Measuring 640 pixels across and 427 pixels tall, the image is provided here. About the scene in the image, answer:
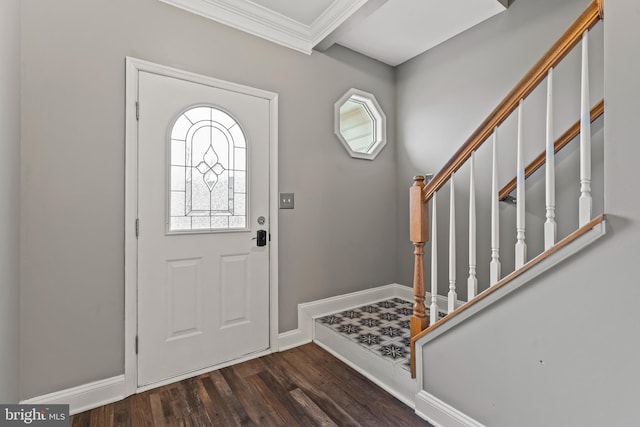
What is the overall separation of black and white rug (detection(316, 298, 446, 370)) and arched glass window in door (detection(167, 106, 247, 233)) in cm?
114

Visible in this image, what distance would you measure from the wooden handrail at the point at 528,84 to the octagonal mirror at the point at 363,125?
1.40 m

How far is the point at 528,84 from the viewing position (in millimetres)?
1341

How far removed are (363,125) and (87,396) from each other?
3039mm

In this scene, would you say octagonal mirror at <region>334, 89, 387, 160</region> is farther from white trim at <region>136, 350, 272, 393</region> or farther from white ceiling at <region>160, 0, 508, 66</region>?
white trim at <region>136, 350, 272, 393</region>

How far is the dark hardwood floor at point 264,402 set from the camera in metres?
1.61

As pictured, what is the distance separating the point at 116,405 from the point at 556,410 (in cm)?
222

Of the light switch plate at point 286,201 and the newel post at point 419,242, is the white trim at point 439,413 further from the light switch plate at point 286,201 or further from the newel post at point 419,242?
the light switch plate at point 286,201

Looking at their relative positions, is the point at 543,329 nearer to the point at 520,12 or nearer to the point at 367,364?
the point at 367,364

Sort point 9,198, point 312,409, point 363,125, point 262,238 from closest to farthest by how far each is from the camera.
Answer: point 9,198, point 312,409, point 262,238, point 363,125

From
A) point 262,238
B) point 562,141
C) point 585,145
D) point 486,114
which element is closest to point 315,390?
point 262,238

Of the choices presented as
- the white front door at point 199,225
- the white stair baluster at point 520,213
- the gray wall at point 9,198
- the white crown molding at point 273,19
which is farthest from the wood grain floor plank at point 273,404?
the white crown molding at point 273,19

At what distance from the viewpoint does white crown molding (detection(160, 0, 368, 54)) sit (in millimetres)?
2106

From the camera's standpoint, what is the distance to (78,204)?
1725 mm

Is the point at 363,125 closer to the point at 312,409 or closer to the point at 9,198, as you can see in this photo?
the point at 312,409
